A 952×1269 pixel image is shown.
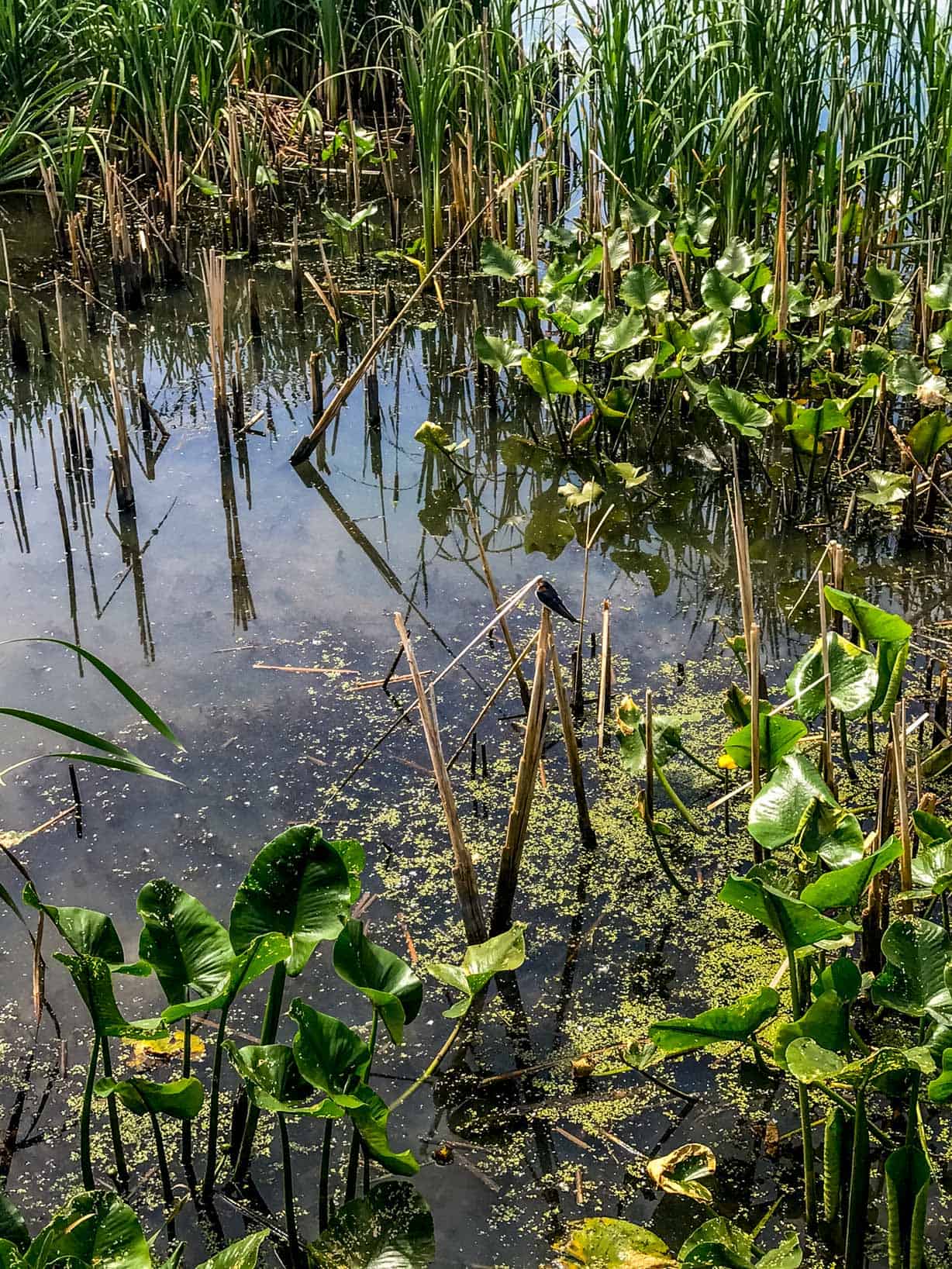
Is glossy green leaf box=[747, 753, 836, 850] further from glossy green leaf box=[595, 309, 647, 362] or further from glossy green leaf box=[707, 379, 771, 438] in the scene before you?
glossy green leaf box=[595, 309, 647, 362]

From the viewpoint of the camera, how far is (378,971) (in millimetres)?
1356

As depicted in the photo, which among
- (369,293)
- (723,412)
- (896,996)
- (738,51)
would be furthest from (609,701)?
(369,293)

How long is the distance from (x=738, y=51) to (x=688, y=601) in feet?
5.29

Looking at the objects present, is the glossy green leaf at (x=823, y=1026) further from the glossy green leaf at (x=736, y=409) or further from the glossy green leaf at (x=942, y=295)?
the glossy green leaf at (x=942, y=295)

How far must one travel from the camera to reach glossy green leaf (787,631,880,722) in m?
1.71

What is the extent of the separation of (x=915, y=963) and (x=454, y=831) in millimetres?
610

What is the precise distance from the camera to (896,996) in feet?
4.38

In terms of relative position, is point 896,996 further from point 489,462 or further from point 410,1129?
point 489,462

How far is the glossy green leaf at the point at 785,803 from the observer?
60.1 inches

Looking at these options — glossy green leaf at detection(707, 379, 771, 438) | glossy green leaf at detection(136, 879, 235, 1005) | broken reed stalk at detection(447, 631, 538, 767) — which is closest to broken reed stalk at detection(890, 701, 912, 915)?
broken reed stalk at detection(447, 631, 538, 767)

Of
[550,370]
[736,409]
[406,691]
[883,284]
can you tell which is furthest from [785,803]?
[883,284]

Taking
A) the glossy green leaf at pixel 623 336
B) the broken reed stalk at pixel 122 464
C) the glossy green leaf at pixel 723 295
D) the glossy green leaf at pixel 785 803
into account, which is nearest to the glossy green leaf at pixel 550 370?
the glossy green leaf at pixel 623 336

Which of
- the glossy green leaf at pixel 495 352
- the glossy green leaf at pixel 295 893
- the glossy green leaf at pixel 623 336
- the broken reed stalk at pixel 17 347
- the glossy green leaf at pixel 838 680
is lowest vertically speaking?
the glossy green leaf at pixel 295 893

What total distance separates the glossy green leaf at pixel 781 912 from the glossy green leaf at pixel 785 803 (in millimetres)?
179
